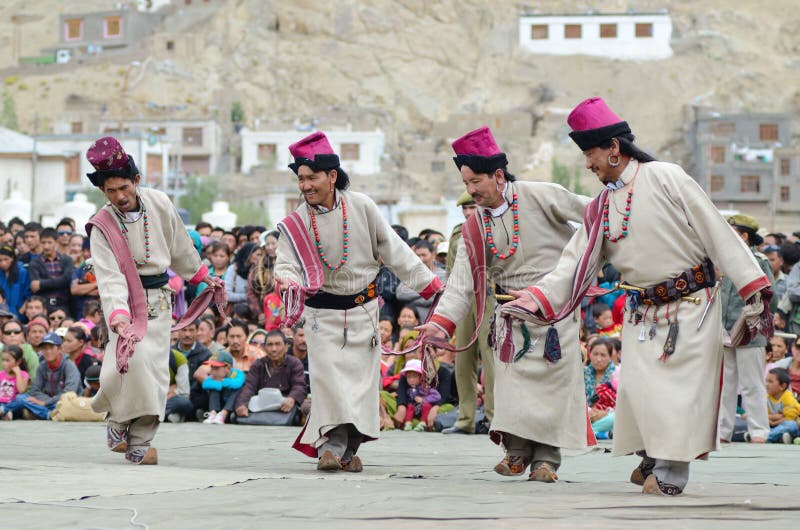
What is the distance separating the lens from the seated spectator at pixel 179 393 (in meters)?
13.5

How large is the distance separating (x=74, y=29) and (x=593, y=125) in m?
113

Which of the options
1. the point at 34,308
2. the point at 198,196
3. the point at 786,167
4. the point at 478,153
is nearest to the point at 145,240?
the point at 478,153

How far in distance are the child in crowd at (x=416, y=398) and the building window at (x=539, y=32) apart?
322ft

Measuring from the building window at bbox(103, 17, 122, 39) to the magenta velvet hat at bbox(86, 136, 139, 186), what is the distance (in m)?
107

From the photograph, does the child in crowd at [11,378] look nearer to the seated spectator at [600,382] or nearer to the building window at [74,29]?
the seated spectator at [600,382]

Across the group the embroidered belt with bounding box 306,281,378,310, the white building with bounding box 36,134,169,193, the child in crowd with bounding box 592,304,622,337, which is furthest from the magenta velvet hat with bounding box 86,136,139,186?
the white building with bounding box 36,134,169,193

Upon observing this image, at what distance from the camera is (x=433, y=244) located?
1506 centimetres

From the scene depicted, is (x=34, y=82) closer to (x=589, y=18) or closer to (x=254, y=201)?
(x=254, y=201)

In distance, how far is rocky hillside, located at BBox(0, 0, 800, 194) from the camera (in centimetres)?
10250

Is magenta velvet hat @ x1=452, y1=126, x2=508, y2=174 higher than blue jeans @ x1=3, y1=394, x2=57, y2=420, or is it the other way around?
magenta velvet hat @ x1=452, y1=126, x2=508, y2=174

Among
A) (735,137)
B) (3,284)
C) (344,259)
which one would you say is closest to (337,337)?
(344,259)

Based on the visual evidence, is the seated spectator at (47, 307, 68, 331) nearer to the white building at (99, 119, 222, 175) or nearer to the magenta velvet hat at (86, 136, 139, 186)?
the magenta velvet hat at (86, 136, 139, 186)

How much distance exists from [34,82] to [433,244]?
96132 millimetres

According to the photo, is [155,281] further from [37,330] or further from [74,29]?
[74,29]
